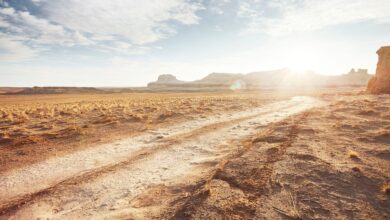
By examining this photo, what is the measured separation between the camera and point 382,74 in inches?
1475

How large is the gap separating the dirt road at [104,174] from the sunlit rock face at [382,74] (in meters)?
35.6

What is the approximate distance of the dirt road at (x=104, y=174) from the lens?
590 cm

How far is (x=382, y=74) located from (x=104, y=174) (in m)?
44.4

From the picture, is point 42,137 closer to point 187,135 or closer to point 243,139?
point 187,135

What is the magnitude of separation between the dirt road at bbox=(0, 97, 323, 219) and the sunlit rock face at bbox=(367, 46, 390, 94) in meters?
35.6

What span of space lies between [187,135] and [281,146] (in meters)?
5.04

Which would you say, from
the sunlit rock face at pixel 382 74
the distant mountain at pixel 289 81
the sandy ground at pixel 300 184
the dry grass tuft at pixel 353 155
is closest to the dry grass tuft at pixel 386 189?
the sandy ground at pixel 300 184

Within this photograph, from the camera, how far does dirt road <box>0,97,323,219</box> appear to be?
5903 millimetres

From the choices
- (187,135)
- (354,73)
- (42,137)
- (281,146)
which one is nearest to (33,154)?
(42,137)

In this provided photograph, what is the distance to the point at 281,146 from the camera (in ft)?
31.8

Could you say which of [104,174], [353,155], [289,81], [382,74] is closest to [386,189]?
[353,155]

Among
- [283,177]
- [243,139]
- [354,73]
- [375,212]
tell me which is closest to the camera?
[375,212]

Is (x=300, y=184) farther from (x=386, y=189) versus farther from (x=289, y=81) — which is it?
(x=289, y=81)

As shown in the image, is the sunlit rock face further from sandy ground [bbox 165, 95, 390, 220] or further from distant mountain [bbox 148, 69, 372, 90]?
distant mountain [bbox 148, 69, 372, 90]
